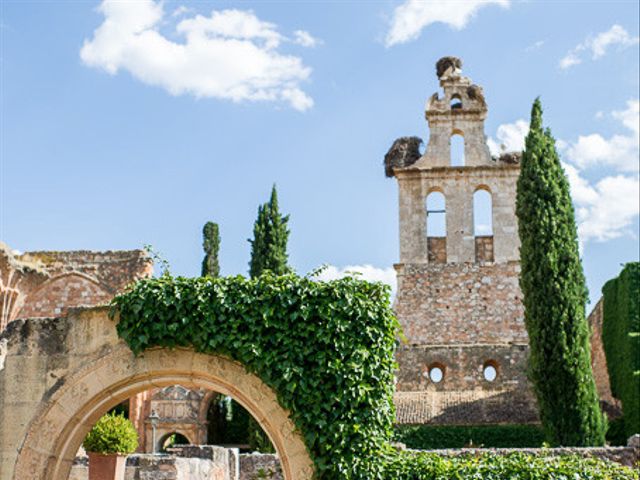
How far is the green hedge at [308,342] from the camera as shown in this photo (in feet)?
31.3

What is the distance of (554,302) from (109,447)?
12.5m

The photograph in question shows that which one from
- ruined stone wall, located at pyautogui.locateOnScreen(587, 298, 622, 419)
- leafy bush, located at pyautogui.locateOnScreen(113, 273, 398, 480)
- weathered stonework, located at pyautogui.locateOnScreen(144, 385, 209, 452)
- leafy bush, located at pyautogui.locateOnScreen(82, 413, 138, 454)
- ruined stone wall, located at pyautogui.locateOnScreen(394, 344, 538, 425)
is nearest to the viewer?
leafy bush, located at pyautogui.locateOnScreen(113, 273, 398, 480)

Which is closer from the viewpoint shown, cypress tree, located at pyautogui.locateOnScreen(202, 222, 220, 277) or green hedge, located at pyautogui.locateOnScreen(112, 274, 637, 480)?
green hedge, located at pyautogui.locateOnScreen(112, 274, 637, 480)

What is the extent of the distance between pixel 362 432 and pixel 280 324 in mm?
1530

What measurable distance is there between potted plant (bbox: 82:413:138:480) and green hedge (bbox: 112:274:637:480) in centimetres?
331

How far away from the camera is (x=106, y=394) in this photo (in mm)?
9820

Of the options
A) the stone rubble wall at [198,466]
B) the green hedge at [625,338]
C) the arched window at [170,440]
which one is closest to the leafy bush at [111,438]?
the stone rubble wall at [198,466]

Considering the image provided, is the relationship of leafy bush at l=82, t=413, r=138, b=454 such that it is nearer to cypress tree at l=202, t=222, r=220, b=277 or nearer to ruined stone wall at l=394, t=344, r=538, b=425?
ruined stone wall at l=394, t=344, r=538, b=425

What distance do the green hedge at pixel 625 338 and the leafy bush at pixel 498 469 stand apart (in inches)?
534

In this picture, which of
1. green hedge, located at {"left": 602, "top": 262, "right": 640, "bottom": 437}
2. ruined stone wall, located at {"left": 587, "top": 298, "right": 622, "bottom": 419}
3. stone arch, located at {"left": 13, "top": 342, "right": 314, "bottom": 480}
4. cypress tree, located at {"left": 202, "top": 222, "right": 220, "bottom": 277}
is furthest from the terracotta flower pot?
cypress tree, located at {"left": 202, "top": 222, "right": 220, "bottom": 277}

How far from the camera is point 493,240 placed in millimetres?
33875

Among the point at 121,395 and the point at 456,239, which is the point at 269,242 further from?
the point at 121,395

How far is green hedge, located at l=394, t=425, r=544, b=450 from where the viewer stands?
22.9m

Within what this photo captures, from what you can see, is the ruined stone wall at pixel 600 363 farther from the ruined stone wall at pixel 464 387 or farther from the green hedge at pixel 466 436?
the green hedge at pixel 466 436
